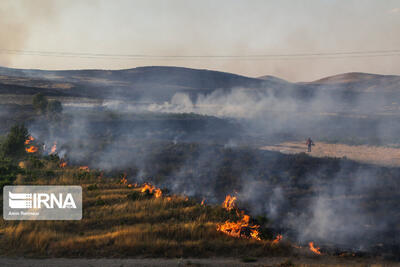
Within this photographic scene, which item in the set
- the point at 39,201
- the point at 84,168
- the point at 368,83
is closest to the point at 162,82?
the point at 368,83

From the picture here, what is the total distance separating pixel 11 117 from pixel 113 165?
29.0 m

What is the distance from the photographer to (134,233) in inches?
418

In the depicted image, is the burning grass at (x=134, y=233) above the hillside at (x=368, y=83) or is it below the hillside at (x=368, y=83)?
below

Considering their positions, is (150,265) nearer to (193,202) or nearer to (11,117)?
(193,202)

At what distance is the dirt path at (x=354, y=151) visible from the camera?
24.7m

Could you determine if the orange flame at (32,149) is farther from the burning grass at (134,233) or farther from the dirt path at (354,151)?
the dirt path at (354,151)

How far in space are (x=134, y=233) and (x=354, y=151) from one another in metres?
26.3

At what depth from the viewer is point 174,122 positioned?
4631 centimetres

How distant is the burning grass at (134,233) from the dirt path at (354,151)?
54.5ft

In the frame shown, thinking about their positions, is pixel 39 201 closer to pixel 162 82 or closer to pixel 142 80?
pixel 162 82

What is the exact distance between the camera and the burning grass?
9594mm

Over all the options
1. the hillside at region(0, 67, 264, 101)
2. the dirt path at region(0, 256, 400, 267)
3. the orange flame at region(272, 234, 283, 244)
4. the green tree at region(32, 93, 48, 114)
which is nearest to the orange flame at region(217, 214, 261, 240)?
the orange flame at region(272, 234, 283, 244)

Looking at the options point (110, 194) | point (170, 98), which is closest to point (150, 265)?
point (110, 194)

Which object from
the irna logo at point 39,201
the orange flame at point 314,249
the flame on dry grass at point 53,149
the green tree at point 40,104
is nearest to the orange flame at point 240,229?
the orange flame at point 314,249
